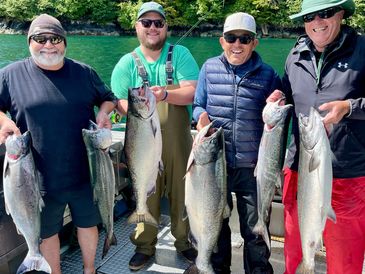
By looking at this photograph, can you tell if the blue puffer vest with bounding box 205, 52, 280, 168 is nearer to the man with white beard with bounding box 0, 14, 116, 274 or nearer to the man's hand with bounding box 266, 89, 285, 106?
the man's hand with bounding box 266, 89, 285, 106

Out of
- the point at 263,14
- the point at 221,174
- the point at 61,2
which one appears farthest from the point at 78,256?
the point at 61,2

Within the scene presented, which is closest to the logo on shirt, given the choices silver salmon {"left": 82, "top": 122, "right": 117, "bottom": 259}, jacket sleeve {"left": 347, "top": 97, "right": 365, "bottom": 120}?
jacket sleeve {"left": 347, "top": 97, "right": 365, "bottom": 120}

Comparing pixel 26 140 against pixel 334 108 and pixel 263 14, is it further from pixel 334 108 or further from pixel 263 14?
pixel 263 14

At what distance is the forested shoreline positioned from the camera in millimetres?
63062

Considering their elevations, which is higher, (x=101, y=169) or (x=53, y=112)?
(x=53, y=112)

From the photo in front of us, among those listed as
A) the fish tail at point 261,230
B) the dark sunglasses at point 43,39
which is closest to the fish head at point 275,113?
the fish tail at point 261,230

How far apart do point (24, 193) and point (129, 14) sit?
6661cm

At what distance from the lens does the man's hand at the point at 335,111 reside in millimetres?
2711

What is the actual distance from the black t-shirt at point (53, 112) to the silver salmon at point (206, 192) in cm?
102

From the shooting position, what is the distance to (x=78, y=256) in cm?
438

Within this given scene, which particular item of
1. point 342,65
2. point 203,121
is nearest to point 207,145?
point 203,121

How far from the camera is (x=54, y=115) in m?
3.32

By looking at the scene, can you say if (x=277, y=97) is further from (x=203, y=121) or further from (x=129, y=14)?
(x=129, y=14)

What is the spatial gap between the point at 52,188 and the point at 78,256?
1310 mm
